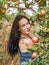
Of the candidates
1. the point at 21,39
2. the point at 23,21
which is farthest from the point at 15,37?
the point at 23,21

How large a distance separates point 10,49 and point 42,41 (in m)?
1.86

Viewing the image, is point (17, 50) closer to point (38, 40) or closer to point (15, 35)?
point (15, 35)

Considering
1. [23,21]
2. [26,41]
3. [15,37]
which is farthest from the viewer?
[15,37]

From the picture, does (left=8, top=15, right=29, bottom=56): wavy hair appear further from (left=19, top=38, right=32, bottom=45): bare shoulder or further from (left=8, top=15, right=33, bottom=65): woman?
(left=19, top=38, right=32, bottom=45): bare shoulder

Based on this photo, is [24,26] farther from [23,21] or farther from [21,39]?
[21,39]

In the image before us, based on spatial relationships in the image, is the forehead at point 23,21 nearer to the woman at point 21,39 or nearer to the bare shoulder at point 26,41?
the woman at point 21,39

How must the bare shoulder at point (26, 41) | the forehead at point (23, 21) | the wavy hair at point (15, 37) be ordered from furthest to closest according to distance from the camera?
1. the wavy hair at point (15, 37)
2. the forehead at point (23, 21)
3. the bare shoulder at point (26, 41)

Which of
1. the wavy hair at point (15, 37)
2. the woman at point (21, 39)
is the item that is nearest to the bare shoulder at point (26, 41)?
the woman at point (21, 39)

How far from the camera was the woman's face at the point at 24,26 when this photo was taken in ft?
13.5

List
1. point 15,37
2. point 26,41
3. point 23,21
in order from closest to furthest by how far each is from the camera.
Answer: point 26,41, point 23,21, point 15,37

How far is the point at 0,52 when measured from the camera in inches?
211

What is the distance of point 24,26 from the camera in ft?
13.6

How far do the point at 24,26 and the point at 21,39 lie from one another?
0.72 feet

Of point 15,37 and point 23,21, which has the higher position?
point 23,21
